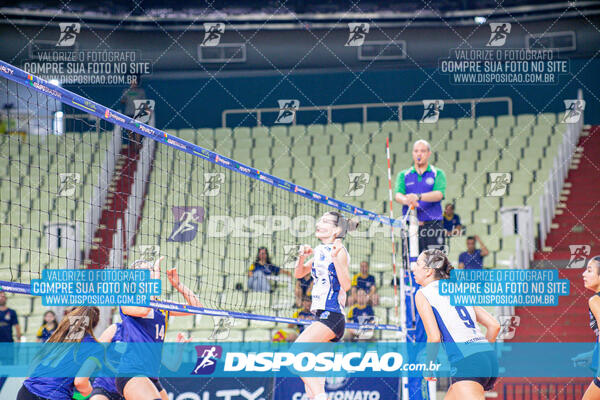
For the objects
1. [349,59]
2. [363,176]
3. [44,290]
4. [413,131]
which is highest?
[349,59]

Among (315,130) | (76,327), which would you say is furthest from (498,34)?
(76,327)

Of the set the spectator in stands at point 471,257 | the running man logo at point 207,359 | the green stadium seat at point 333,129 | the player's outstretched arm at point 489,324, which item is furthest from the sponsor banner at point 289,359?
the green stadium seat at point 333,129

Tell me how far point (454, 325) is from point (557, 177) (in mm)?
8732

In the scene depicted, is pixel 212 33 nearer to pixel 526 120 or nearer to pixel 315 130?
pixel 315 130

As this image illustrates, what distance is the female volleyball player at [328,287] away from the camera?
6560 mm

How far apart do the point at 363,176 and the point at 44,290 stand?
858 cm

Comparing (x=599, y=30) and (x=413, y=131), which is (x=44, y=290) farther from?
(x=599, y=30)

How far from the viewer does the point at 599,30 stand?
16.7m

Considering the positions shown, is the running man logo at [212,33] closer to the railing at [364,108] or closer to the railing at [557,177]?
the railing at [364,108]

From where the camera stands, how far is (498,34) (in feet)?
55.5

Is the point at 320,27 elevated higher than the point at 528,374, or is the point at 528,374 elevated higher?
the point at 320,27

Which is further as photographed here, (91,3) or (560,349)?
(91,3)

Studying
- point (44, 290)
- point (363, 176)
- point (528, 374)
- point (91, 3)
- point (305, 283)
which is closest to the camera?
point (44, 290)

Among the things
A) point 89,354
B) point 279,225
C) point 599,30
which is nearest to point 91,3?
point 279,225
